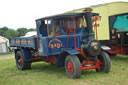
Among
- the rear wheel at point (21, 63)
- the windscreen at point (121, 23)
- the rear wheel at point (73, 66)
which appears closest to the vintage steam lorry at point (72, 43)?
the rear wheel at point (73, 66)

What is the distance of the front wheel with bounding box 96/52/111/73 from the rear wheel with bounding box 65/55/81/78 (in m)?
1.12

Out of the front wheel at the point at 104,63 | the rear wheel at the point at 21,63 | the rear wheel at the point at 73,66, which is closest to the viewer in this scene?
the rear wheel at the point at 73,66

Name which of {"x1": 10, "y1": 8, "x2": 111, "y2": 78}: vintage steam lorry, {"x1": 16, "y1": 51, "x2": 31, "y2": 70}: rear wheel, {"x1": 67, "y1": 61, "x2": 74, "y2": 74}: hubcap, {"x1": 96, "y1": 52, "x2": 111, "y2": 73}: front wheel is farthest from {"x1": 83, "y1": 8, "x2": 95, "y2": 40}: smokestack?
{"x1": 16, "y1": 51, "x2": 31, "y2": 70}: rear wheel

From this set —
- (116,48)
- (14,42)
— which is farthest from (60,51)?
(116,48)

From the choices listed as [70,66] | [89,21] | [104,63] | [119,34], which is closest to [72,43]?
[70,66]

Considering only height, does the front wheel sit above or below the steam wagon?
below

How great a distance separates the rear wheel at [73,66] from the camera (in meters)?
5.61

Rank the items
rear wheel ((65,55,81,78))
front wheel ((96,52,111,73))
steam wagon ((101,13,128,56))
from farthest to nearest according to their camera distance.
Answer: steam wagon ((101,13,128,56)) → front wheel ((96,52,111,73)) → rear wheel ((65,55,81,78))

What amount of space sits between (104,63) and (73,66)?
52.0 inches

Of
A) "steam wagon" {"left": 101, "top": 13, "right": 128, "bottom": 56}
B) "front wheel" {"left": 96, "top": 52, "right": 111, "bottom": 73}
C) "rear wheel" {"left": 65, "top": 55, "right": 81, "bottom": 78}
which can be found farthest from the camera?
"steam wagon" {"left": 101, "top": 13, "right": 128, "bottom": 56}

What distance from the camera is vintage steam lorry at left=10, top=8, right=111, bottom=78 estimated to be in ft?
19.1

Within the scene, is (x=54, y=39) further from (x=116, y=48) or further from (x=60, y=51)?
(x=116, y=48)

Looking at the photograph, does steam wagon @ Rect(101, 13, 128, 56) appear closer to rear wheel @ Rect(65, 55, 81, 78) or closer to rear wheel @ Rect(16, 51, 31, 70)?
rear wheel @ Rect(65, 55, 81, 78)

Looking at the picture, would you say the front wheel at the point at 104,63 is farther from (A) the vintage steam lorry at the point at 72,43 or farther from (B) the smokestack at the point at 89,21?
(B) the smokestack at the point at 89,21
